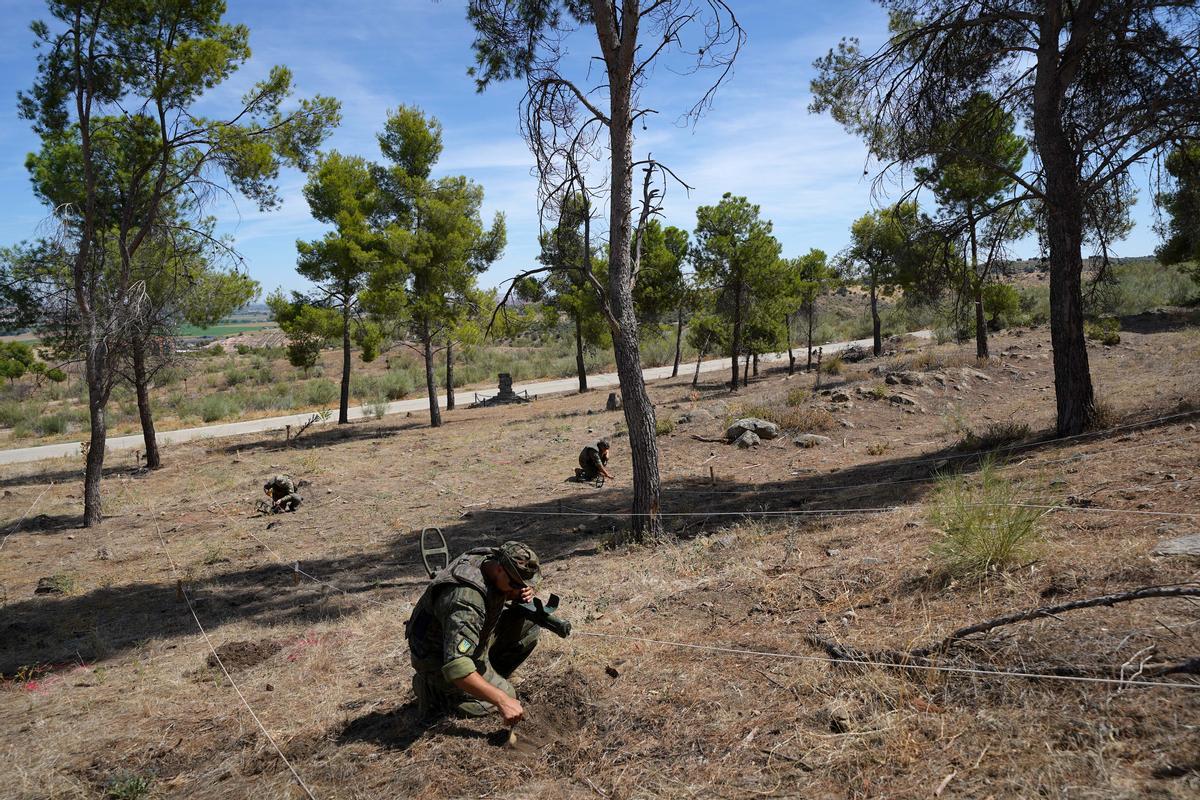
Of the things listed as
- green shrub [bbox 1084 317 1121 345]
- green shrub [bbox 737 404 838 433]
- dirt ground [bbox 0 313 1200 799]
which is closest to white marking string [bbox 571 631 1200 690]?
dirt ground [bbox 0 313 1200 799]

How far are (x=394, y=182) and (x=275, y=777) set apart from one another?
20742mm

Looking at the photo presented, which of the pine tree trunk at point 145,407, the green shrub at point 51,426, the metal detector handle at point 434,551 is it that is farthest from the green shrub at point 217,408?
the metal detector handle at point 434,551

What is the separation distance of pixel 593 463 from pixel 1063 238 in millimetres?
7438

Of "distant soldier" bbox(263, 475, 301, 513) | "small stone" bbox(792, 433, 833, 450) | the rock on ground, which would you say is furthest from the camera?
the rock on ground

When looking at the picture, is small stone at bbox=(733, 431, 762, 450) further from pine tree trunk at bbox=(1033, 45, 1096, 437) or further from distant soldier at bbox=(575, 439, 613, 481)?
pine tree trunk at bbox=(1033, 45, 1096, 437)

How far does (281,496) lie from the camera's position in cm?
1259

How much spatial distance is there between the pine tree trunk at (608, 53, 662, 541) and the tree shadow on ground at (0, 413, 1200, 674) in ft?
1.81

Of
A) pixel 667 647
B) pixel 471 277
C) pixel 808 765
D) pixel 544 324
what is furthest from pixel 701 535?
pixel 544 324

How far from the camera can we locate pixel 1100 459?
25.1 feet

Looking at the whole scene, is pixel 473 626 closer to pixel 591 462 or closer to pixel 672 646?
pixel 672 646

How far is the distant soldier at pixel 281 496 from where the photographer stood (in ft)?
41.1

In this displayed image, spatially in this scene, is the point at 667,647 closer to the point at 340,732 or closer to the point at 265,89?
the point at 340,732

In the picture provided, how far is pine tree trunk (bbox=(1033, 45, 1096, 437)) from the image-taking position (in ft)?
30.4

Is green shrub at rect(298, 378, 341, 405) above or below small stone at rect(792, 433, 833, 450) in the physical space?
above
